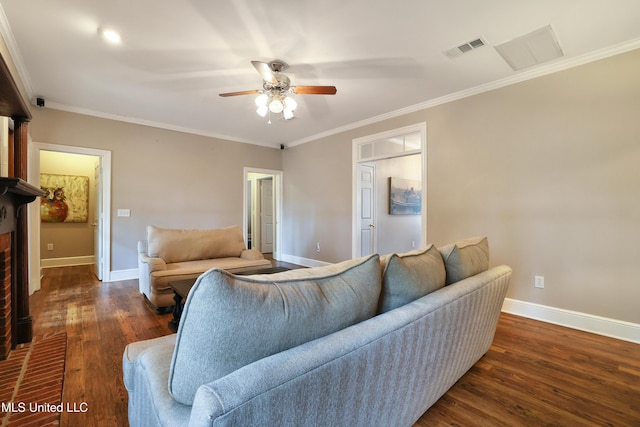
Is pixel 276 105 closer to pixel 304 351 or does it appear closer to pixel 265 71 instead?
pixel 265 71

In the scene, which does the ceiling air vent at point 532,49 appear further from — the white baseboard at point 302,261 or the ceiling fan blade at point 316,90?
the white baseboard at point 302,261

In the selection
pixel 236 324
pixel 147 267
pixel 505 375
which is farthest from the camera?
pixel 147 267

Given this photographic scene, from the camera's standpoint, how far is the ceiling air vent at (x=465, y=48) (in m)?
2.54

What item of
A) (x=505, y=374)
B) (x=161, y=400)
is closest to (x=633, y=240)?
(x=505, y=374)

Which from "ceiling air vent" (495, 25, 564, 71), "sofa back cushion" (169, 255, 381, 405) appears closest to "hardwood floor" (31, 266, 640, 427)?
"sofa back cushion" (169, 255, 381, 405)

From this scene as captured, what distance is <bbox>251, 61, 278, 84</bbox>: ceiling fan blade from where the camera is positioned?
8.05ft

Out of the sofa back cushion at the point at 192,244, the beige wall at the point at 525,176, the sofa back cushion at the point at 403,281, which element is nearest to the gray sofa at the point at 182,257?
the sofa back cushion at the point at 192,244

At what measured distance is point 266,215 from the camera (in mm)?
7441

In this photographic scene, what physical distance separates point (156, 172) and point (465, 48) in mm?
4820

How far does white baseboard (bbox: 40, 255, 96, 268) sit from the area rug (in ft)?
14.0

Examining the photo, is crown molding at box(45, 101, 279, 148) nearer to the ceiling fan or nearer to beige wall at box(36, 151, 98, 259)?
beige wall at box(36, 151, 98, 259)

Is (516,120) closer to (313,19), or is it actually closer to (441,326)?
(313,19)

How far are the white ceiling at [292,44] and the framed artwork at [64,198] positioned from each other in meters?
2.49

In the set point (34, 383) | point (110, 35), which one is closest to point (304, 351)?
point (34, 383)
